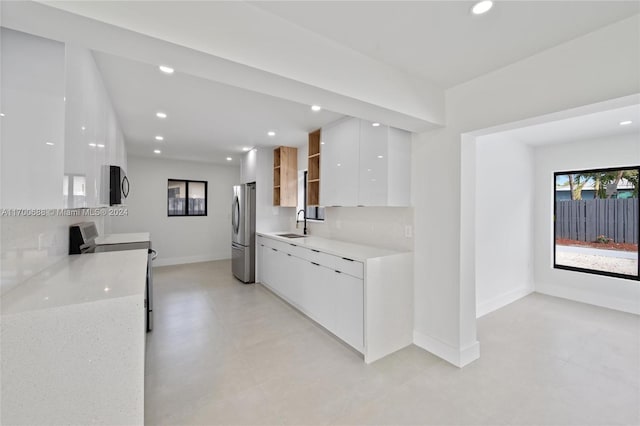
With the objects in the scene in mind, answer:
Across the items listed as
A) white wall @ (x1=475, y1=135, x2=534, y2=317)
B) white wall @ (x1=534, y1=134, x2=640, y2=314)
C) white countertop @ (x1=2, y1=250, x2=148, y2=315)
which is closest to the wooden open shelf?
white countertop @ (x1=2, y1=250, x2=148, y2=315)

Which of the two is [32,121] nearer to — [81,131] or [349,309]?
[81,131]

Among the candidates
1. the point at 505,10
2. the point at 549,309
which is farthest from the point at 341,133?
the point at 549,309

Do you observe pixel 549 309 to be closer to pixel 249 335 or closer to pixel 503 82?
pixel 503 82

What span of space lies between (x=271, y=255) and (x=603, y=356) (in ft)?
13.0

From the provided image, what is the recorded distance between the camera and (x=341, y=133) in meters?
3.30

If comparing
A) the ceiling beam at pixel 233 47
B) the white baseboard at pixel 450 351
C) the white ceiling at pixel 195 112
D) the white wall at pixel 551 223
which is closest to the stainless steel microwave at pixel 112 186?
the white ceiling at pixel 195 112

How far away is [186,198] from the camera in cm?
672

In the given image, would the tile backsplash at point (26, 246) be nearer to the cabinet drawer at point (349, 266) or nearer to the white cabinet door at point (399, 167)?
the cabinet drawer at point (349, 266)

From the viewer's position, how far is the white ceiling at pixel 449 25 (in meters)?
1.48

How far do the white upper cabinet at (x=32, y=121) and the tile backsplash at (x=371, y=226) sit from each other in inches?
107

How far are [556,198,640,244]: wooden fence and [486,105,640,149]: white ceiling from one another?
97cm

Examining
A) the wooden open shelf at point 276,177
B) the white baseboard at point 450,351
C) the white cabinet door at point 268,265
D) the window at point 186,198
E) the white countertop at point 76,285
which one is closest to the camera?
the white countertop at point 76,285

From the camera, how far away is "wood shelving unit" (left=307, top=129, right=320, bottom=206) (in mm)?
3934

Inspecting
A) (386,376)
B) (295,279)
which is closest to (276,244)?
(295,279)
